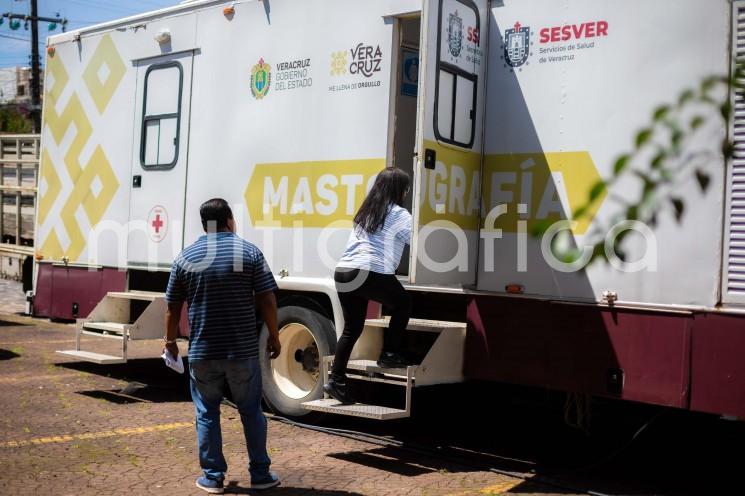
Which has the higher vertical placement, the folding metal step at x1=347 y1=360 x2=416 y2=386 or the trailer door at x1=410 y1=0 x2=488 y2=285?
the trailer door at x1=410 y1=0 x2=488 y2=285

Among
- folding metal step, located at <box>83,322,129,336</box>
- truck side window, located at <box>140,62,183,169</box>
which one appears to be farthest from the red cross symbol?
folding metal step, located at <box>83,322,129,336</box>

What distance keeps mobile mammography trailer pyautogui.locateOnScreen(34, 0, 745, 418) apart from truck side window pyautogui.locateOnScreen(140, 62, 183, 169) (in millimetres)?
22

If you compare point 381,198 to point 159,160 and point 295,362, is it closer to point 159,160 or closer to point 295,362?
point 295,362

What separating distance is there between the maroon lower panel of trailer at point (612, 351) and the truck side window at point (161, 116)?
3.79 meters

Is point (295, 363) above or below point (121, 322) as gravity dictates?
below

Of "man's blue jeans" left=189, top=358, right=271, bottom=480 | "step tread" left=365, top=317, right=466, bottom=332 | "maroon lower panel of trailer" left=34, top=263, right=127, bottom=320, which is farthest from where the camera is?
"maroon lower panel of trailer" left=34, top=263, right=127, bottom=320

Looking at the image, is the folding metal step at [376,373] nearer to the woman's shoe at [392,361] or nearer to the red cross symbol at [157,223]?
the woman's shoe at [392,361]

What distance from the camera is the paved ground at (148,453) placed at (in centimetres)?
552

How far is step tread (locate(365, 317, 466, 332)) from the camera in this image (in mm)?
6525

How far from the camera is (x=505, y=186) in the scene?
6.57 meters

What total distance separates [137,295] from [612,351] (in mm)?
4852

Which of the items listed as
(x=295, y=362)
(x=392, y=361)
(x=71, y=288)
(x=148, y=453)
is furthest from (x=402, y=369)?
(x=71, y=288)

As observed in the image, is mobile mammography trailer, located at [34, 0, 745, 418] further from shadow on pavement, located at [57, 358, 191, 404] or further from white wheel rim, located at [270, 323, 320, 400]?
shadow on pavement, located at [57, 358, 191, 404]

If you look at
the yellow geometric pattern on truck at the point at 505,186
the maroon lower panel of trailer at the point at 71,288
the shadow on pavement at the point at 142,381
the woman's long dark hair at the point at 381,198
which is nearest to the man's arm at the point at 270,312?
the woman's long dark hair at the point at 381,198
